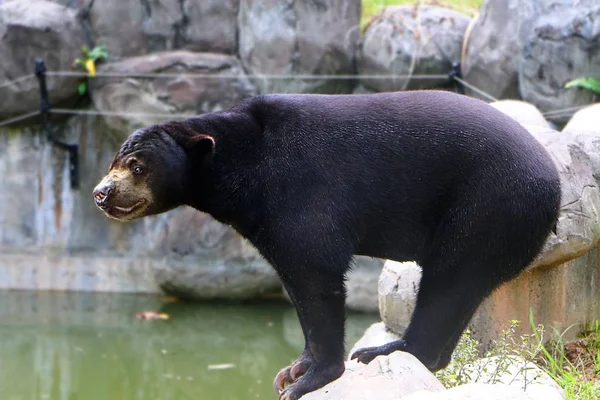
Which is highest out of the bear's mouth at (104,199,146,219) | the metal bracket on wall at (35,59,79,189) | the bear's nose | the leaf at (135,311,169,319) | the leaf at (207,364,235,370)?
the bear's nose

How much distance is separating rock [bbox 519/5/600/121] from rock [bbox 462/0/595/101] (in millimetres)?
206

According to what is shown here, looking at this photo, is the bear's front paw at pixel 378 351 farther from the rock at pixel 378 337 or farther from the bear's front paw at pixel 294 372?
the rock at pixel 378 337

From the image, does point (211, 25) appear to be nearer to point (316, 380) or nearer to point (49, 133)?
point (49, 133)


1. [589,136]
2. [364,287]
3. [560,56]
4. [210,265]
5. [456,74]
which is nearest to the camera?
[589,136]

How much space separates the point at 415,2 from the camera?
9.58m

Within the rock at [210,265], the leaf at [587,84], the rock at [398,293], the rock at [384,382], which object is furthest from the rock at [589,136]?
the rock at [210,265]

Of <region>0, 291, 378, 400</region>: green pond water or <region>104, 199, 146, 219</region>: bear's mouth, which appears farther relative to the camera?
<region>0, 291, 378, 400</region>: green pond water

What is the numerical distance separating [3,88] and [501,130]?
7.30m

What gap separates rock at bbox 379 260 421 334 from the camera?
462cm

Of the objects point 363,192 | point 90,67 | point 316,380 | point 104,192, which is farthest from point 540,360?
point 90,67

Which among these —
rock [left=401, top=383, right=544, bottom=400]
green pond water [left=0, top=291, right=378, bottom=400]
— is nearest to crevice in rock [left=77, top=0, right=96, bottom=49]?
green pond water [left=0, top=291, right=378, bottom=400]

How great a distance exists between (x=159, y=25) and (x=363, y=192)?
6735 mm

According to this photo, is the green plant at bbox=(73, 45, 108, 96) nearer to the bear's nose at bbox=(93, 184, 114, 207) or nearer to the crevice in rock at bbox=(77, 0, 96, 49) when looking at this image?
the crevice in rock at bbox=(77, 0, 96, 49)

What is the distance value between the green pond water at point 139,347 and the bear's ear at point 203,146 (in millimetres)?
3908
